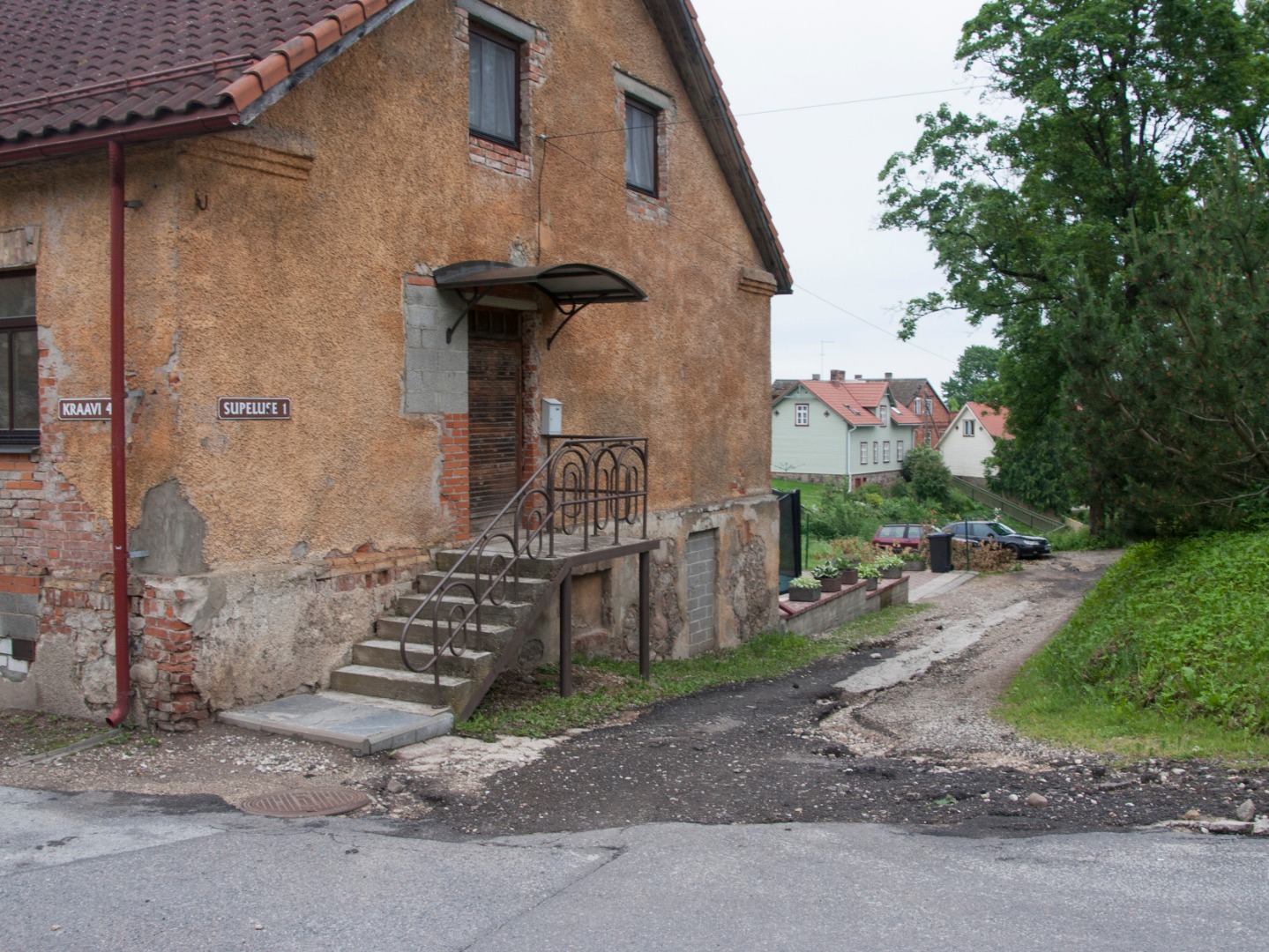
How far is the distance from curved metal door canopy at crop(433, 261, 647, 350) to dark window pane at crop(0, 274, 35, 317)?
2.99m

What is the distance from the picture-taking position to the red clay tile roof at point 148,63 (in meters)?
6.91

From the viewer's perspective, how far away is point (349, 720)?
749 centimetres

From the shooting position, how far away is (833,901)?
4707mm

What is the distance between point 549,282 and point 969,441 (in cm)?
6556

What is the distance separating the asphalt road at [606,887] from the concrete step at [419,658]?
7.37 feet

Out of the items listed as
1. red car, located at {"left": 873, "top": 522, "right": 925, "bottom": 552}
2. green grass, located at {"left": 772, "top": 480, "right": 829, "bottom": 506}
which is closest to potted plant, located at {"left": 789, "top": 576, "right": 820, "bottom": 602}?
red car, located at {"left": 873, "top": 522, "right": 925, "bottom": 552}

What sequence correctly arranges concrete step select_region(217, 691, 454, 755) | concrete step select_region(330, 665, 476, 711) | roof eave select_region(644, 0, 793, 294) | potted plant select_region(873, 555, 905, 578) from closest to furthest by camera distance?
concrete step select_region(217, 691, 454, 755) < concrete step select_region(330, 665, 476, 711) < roof eave select_region(644, 0, 793, 294) < potted plant select_region(873, 555, 905, 578)

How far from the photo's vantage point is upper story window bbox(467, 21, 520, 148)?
1003cm

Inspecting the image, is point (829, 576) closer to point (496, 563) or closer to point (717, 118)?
point (717, 118)

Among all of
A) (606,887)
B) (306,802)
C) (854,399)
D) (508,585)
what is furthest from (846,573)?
(854,399)

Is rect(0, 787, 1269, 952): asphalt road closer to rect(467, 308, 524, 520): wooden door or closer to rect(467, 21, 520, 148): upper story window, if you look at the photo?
rect(467, 308, 524, 520): wooden door

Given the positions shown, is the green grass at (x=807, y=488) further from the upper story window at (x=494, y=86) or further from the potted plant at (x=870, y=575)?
the upper story window at (x=494, y=86)

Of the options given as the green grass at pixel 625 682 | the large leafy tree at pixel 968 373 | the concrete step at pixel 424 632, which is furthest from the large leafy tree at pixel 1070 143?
the large leafy tree at pixel 968 373

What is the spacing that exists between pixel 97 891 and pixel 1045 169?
25787 mm
